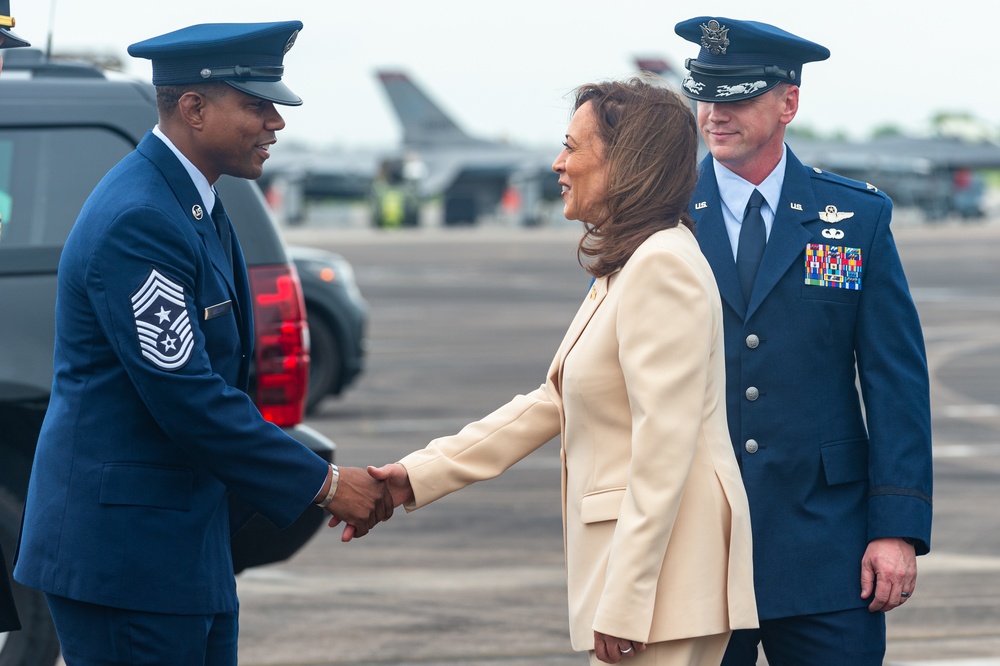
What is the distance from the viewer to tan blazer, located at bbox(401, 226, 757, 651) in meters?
2.69

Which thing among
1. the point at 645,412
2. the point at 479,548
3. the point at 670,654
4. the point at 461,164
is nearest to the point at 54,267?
the point at 645,412

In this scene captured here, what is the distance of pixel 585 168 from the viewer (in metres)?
2.91

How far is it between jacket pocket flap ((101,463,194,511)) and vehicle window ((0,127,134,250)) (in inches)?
84.7

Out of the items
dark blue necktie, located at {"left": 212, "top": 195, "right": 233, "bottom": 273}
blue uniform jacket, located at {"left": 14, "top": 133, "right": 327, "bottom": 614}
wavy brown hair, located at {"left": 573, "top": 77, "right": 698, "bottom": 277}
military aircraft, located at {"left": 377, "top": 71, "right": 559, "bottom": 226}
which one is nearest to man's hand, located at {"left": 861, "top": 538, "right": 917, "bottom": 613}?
wavy brown hair, located at {"left": 573, "top": 77, "right": 698, "bottom": 277}

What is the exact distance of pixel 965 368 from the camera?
1496 cm

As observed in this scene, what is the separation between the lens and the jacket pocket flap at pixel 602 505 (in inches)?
110

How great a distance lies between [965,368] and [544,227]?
41845mm

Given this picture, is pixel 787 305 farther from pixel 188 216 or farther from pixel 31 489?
pixel 31 489

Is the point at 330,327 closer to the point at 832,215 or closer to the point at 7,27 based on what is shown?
the point at 7,27

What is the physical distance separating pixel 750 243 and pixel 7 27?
1.99 meters

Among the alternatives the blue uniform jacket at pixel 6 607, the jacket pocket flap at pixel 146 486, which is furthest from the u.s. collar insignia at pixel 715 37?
the blue uniform jacket at pixel 6 607

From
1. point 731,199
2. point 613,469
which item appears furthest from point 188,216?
point 731,199

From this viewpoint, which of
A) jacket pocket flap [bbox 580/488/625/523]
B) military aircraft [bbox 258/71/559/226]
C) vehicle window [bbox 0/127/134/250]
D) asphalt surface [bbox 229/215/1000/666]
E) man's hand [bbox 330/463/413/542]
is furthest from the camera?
military aircraft [bbox 258/71/559/226]

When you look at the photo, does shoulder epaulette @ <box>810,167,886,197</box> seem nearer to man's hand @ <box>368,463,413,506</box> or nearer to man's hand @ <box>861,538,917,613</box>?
man's hand @ <box>861,538,917,613</box>
